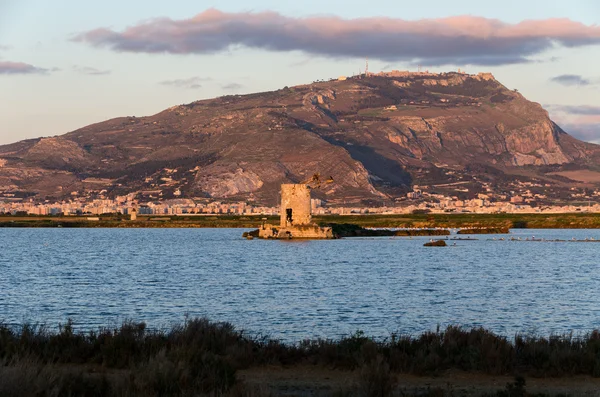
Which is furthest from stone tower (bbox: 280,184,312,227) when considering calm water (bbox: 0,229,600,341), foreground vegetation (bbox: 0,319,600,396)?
foreground vegetation (bbox: 0,319,600,396)

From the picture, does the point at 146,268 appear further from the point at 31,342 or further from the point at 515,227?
the point at 515,227

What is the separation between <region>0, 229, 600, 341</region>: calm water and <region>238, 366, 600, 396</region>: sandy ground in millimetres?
7798

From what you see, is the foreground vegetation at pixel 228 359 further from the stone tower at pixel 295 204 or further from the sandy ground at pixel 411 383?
the stone tower at pixel 295 204

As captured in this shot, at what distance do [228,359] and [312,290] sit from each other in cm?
2751

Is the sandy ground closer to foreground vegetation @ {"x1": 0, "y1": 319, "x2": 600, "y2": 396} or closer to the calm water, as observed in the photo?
foreground vegetation @ {"x1": 0, "y1": 319, "x2": 600, "y2": 396}

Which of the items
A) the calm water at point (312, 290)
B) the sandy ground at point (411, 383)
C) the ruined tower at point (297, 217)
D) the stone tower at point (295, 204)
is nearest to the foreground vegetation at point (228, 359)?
the sandy ground at point (411, 383)

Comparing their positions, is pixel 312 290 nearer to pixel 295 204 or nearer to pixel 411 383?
pixel 411 383

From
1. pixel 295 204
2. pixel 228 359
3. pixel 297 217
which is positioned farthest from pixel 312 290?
pixel 297 217

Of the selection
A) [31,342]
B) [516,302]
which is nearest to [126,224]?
[516,302]

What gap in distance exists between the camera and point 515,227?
566ft

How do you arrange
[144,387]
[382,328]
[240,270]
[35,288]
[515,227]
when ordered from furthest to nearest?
[515,227] < [240,270] < [35,288] < [382,328] < [144,387]

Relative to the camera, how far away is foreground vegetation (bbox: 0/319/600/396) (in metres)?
15.6

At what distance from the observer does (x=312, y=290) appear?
45688 mm

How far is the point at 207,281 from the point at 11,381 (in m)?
38.0
